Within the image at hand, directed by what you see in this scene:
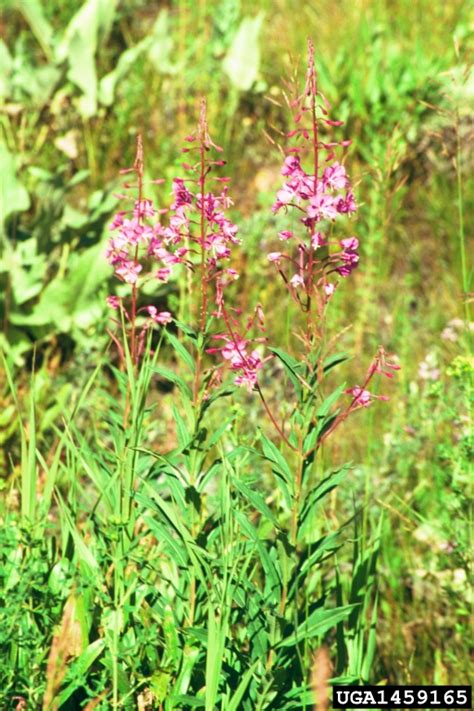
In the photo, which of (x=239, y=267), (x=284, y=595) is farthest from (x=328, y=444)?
(x=284, y=595)

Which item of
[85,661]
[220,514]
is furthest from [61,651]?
[220,514]

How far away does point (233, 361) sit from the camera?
153cm

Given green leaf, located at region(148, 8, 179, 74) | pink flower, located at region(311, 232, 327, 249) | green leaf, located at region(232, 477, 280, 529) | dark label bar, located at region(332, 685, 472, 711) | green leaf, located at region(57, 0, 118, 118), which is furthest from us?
green leaf, located at region(148, 8, 179, 74)

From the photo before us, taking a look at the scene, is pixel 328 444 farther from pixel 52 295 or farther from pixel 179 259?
pixel 179 259

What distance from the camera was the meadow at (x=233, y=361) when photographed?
1604mm

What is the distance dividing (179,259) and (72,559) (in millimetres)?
679

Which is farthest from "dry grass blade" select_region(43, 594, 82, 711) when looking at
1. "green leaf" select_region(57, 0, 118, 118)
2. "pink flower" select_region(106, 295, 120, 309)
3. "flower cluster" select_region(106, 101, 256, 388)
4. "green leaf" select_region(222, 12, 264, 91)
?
"green leaf" select_region(222, 12, 264, 91)

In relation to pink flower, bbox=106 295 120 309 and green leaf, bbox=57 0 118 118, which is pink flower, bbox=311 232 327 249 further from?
green leaf, bbox=57 0 118 118

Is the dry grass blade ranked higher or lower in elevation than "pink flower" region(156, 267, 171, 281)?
lower

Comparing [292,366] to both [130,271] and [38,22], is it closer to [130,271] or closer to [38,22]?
[130,271]

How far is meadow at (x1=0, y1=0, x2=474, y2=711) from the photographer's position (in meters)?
1.60

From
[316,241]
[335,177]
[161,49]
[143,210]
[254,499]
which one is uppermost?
[161,49]

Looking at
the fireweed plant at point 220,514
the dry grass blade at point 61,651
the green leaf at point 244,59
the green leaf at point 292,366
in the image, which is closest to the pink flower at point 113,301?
the fireweed plant at point 220,514

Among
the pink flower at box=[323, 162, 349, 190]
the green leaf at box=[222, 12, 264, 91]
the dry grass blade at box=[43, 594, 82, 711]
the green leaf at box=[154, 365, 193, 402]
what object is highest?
the green leaf at box=[222, 12, 264, 91]
